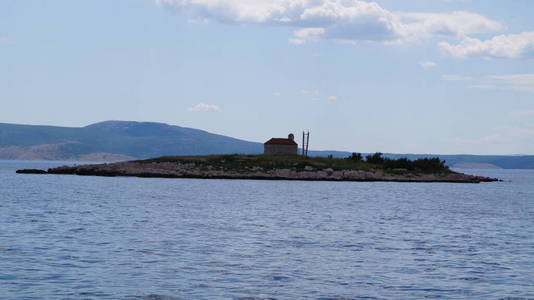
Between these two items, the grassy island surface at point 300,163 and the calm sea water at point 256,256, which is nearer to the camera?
the calm sea water at point 256,256

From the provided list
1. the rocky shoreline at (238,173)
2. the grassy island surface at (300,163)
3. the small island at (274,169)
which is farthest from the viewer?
the grassy island surface at (300,163)

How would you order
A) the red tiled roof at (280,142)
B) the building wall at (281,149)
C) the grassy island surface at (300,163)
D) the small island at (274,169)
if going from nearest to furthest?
the small island at (274,169) → the grassy island surface at (300,163) → the building wall at (281,149) → the red tiled roof at (280,142)

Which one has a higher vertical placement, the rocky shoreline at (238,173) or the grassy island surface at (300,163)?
the grassy island surface at (300,163)

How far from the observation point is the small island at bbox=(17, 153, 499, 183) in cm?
12962

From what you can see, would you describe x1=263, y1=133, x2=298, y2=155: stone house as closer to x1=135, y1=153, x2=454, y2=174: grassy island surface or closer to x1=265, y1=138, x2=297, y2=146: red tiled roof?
x1=265, y1=138, x2=297, y2=146: red tiled roof

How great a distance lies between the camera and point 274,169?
429 feet

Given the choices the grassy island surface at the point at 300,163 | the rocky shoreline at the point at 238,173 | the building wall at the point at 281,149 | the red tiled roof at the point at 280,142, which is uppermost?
the red tiled roof at the point at 280,142

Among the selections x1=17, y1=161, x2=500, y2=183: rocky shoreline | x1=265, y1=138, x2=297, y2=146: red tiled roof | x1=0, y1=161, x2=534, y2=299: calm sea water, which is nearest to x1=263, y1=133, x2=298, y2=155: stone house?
x1=265, y1=138, x2=297, y2=146: red tiled roof

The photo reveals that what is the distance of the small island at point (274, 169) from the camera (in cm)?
12962

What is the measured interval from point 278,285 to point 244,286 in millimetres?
1102

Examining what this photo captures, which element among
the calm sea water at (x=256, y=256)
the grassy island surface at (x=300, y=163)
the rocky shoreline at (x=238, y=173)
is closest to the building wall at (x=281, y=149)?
the grassy island surface at (x=300, y=163)

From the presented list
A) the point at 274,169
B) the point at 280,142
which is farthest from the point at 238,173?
the point at 280,142

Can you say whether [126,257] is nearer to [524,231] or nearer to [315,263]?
[315,263]

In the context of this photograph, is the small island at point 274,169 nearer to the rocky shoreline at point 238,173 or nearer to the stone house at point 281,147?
the rocky shoreline at point 238,173
